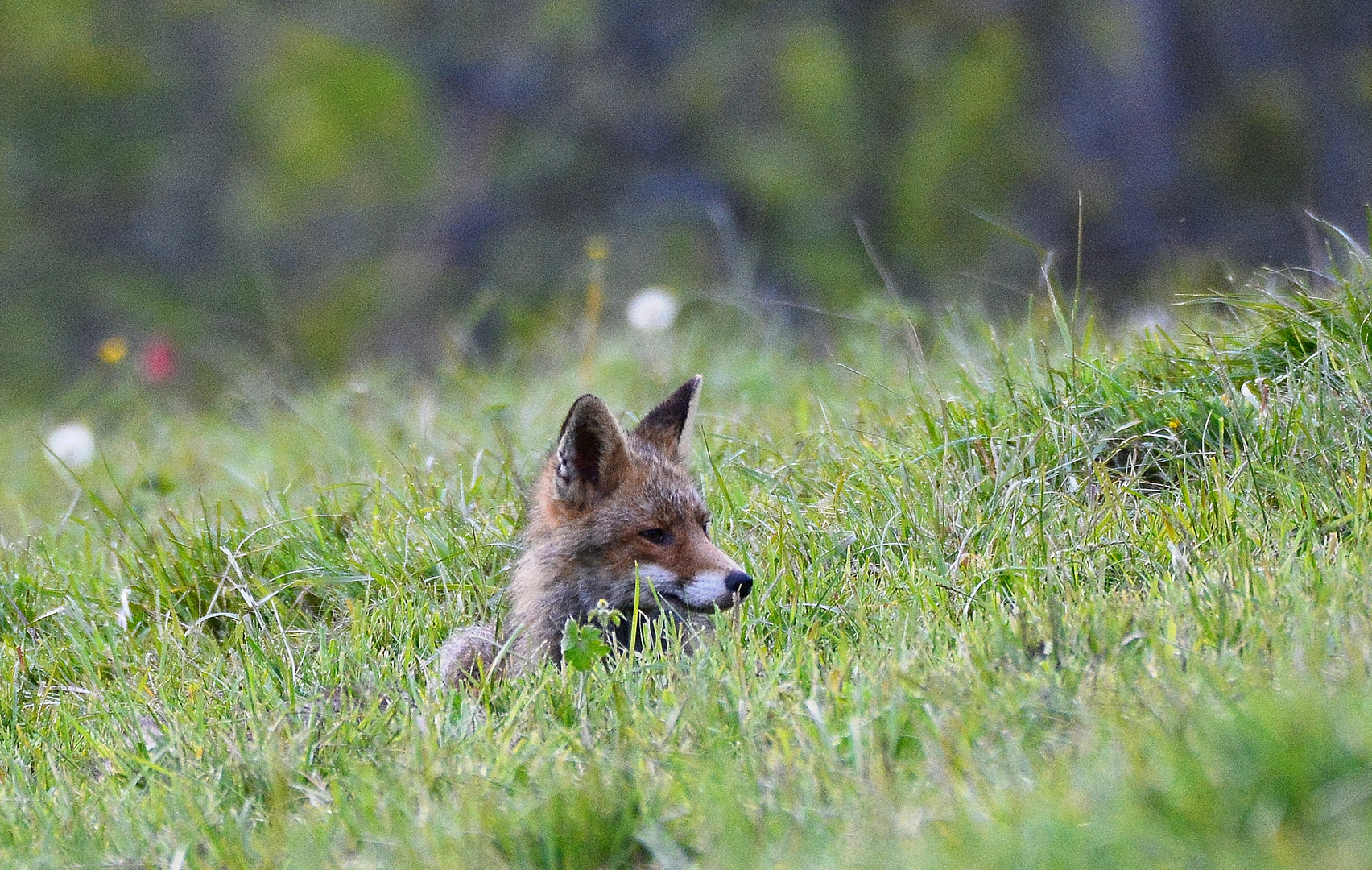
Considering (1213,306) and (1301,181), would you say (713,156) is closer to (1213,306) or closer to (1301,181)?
(1301,181)

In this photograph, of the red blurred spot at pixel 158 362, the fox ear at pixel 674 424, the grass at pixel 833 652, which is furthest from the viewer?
the red blurred spot at pixel 158 362

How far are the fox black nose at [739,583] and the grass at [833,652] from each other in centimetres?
5

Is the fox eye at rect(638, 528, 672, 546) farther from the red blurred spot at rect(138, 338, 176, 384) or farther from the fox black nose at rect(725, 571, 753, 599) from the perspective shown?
the red blurred spot at rect(138, 338, 176, 384)

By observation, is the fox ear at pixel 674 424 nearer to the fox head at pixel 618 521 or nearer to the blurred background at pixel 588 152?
the fox head at pixel 618 521

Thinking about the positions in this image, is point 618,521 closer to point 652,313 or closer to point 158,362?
point 652,313

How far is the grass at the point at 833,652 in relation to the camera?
2396 millimetres

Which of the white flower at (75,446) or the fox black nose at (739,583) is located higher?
the fox black nose at (739,583)

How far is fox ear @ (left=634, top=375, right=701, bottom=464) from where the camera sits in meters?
4.90

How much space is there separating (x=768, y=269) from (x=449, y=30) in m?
6.26

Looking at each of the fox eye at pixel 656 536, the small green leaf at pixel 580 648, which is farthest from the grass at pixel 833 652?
the fox eye at pixel 656 536

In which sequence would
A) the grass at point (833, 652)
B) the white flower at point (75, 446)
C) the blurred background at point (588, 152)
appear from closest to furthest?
the grass at point (833, 652)
the white flower at point (75, 446)
the blurred background at point (588, 152)

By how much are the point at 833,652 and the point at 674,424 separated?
5.01 ft

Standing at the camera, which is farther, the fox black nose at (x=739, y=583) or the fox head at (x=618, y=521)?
the fox head at (x=618, y=521)

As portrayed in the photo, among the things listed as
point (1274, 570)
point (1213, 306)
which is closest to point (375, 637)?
point (1274, 570)
